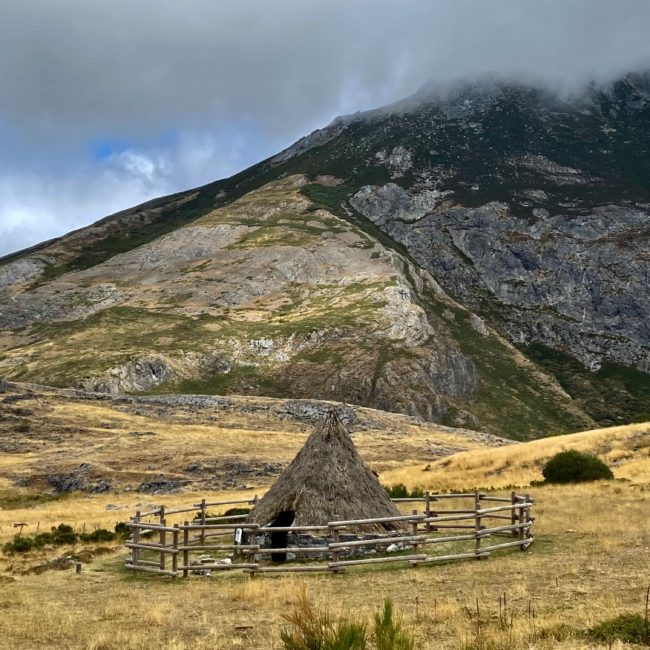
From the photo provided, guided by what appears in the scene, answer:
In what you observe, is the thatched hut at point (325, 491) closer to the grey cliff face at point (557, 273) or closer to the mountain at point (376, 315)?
the mountain at point (376, 315)

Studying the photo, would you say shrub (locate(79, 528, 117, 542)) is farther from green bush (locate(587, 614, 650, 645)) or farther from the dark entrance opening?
green bush (locate(587, 614, 650, 645))

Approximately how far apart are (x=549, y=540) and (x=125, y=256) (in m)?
176

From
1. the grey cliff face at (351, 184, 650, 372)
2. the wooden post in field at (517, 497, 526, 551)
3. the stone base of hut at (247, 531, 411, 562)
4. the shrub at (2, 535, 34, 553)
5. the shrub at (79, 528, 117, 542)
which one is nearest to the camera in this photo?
the stone base of hut at (247, 531, 411, 562)

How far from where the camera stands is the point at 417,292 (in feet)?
534

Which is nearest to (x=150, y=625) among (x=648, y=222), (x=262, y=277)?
(x=262, y=277)

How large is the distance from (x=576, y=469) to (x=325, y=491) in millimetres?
21847

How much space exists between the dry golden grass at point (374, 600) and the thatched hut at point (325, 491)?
11.4 ft

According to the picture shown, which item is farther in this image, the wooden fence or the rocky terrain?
the rocky terrain

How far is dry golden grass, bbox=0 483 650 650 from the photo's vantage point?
444 inches

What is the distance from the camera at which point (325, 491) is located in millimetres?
22969

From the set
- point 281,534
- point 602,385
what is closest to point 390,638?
point 281,534

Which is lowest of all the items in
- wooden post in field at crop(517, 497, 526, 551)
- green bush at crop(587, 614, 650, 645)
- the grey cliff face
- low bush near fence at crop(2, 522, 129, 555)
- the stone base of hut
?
low bush near fence at crop(2, 522, 129, 555)

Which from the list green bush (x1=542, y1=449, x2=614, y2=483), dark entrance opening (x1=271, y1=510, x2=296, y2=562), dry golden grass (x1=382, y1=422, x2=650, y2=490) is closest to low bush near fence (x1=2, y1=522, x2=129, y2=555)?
dark entrance opening (x1=271, y1=510, x2=296, y2=562)

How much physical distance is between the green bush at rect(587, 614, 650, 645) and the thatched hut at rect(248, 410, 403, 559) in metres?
12.4
